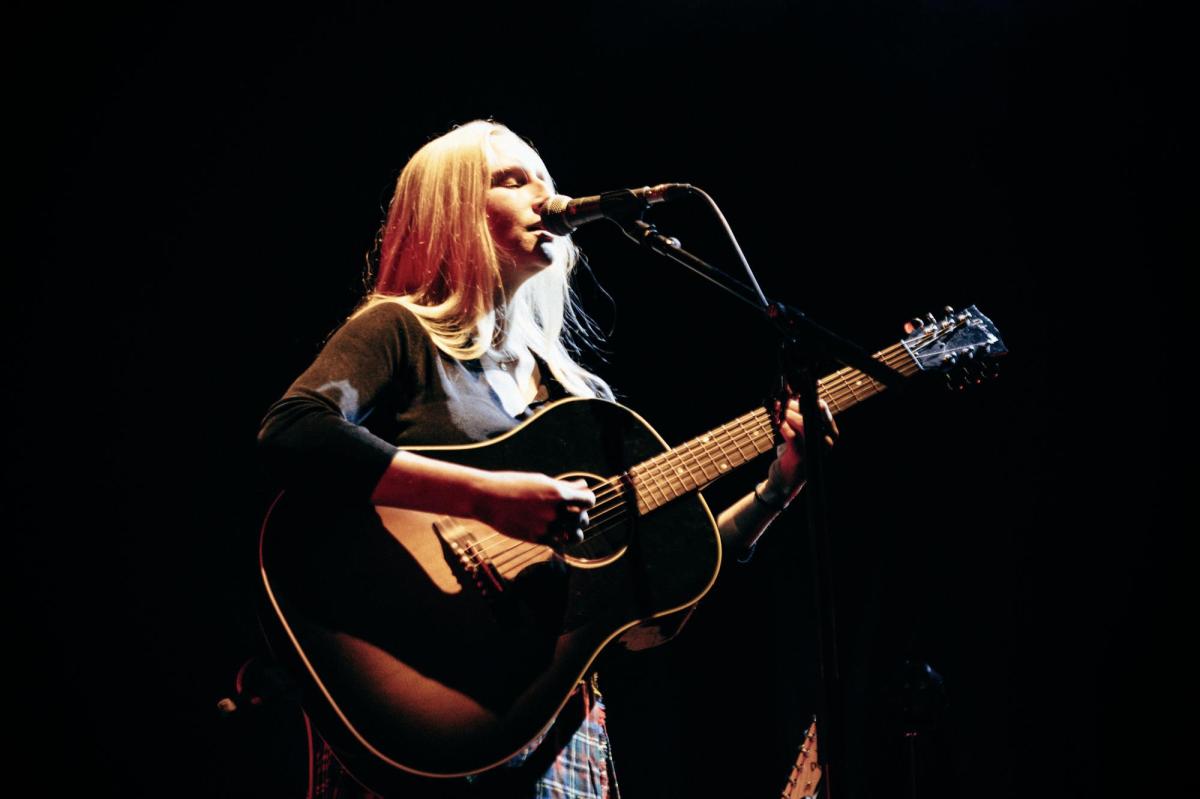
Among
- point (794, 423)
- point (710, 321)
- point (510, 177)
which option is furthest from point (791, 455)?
point (710, 321)

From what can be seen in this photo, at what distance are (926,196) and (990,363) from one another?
123 centimetres

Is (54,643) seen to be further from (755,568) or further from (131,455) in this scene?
(755,568)

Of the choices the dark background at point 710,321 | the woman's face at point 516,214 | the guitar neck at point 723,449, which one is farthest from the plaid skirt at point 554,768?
the woman's face at point 516,214

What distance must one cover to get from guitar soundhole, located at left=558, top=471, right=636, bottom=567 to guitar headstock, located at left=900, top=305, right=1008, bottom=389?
1.00 metres

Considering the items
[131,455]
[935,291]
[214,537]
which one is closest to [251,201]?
[131,455]

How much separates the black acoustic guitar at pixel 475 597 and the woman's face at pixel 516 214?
1.43ft

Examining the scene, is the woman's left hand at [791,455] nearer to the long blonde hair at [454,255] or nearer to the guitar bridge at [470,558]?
the long blonde hair at [454,255]

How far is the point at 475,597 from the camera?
1.60 meters

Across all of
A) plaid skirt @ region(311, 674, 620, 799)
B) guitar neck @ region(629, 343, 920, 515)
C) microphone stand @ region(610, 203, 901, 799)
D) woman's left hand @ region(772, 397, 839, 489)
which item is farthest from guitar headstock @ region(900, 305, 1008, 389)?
plaid skirt @ region(311, 674, 620, 799)

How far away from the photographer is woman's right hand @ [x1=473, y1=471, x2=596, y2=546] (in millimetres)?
1574

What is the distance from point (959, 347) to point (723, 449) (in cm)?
75

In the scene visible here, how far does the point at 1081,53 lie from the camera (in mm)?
3059

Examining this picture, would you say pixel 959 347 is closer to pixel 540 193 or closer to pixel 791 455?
pixel 791 455

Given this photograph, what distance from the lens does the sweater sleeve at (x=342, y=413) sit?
1.49m
